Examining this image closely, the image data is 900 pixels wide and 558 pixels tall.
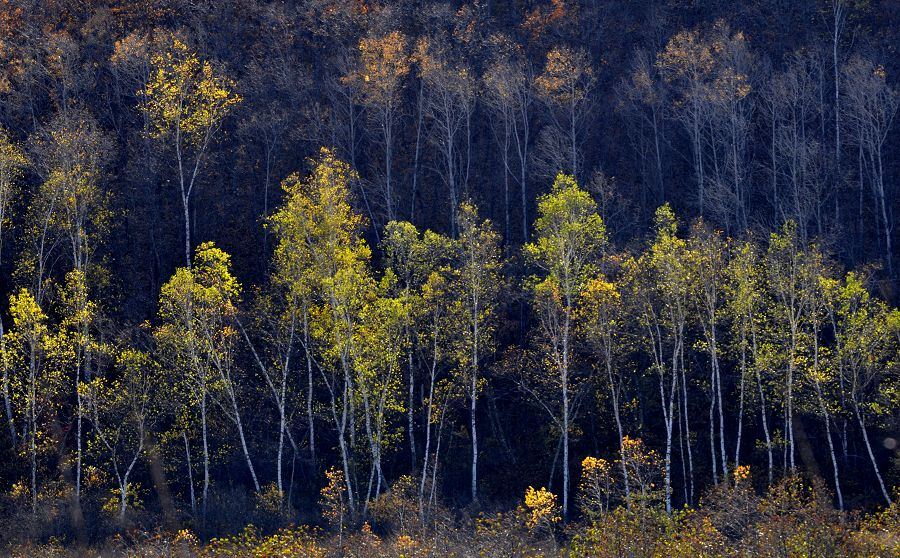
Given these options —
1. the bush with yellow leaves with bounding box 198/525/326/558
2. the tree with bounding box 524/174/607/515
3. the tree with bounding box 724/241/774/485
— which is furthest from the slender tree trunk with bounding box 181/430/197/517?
the tree with bounding box 724/241/774/485

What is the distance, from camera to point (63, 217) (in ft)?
161

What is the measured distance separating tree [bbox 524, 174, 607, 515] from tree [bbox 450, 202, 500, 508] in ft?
6.20

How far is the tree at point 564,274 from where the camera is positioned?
43875mm

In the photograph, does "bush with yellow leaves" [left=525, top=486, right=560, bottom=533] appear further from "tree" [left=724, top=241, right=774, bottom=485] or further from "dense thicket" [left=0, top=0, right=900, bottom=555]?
"tree" [left=724, top=241, right=774, bottom=485]

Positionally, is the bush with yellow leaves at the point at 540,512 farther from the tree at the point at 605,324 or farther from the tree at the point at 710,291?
the tree at the point at 710,291

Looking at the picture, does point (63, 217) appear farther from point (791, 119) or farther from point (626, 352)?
point (791, 119)

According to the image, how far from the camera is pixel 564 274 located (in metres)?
45.0

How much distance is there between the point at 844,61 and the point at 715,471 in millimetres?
30074

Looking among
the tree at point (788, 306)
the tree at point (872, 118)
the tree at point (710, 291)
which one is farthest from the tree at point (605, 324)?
the tree at point (872, 118)

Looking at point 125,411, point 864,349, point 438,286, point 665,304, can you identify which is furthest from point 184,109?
point 864,349

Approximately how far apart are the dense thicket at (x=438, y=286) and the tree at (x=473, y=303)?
0.65 ft

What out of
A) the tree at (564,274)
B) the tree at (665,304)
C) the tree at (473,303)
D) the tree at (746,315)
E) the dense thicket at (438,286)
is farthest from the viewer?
the tree at (473,303)

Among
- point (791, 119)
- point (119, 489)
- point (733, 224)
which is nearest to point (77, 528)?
point (119, 489)

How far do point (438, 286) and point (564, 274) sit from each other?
550 cm
